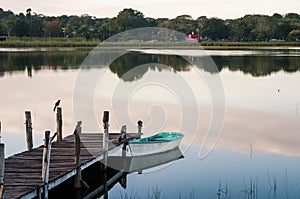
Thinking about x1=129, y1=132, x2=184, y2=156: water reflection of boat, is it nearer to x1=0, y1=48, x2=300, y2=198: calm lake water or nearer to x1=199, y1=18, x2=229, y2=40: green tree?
x1=0, y1=48, x2=300, y2=198: calm lake water

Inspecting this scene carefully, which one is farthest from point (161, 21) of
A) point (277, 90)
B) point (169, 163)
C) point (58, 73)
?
point (169, 163)

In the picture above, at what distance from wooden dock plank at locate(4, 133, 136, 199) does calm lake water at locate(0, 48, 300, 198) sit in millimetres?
1122

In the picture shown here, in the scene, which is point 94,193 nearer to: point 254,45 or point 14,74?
point 14,74

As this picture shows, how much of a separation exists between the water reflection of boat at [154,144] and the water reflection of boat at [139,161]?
0.43ft

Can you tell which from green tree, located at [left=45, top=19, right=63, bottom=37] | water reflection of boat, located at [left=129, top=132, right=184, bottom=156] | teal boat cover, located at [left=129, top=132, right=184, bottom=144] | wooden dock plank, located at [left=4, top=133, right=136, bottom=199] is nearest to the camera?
wooden dock plank, located at [left=4, top=133, right=136, bottom=199]

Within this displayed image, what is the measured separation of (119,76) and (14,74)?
7909 millimetres

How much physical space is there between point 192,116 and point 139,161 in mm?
7461

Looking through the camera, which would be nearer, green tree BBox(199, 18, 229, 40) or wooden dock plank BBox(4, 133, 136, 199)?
wooden dock plank BBox(4, 133, 136, 199)

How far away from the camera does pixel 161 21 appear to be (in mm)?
122062

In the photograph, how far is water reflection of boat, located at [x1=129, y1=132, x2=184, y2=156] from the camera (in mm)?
14555

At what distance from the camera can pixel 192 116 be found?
21.8 metres

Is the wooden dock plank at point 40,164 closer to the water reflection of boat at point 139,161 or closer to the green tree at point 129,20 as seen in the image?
the water reflection of boat at point 139,161

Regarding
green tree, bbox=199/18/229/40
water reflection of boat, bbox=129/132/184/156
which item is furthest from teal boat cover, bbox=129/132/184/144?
green tree, bbox=199/18/229/40

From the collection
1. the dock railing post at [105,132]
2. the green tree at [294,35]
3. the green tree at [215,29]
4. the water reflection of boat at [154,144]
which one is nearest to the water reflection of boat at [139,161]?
the water reflection of boat at [154,144]
